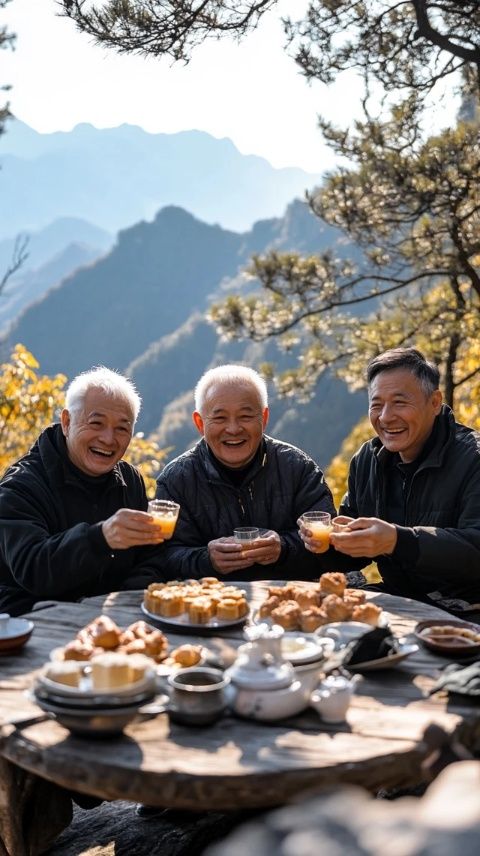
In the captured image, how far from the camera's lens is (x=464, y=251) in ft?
25.8

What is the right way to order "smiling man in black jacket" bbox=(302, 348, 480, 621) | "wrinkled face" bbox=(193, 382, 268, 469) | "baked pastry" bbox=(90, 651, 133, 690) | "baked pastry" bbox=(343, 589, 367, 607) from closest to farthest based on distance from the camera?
1. "baked pastry" bbox=(90, 651, 133, 690)
2. "baked pastry" bbox=(343, 589, 367, 607)
3. "smiling man in black jacket" bbox=(302, 348, 480, 621)
4. "wrinkled face" bbox=(193, 382, 268, 469)

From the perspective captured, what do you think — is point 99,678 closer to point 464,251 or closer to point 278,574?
point 278,574

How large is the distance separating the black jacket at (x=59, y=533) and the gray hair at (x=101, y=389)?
0.21m

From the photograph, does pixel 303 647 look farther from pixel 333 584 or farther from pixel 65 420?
pixel 65 420

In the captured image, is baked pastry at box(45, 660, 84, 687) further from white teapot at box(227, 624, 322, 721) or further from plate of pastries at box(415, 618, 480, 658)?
plate of pastries at box(415, 618, 480, 658)

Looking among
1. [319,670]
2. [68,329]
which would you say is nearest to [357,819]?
[319,670]

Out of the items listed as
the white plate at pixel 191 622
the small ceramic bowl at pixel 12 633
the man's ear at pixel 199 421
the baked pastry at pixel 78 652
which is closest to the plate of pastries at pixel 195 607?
the white plate at pixel 191 622

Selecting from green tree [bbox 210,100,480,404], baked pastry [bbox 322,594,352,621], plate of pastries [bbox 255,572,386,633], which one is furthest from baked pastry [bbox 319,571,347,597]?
green tree [bbox 210,100,480,404]

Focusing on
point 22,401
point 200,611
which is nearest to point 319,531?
point 200,611

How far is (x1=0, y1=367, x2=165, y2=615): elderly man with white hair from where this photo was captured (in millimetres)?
3436

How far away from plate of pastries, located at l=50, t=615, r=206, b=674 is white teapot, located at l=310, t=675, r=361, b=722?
1.35 feet

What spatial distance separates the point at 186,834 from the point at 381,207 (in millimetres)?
6564

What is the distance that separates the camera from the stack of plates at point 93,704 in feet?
6.34

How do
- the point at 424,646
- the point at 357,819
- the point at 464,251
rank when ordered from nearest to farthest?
the point at 357,819, the point at 424,646, the point at 464,251
